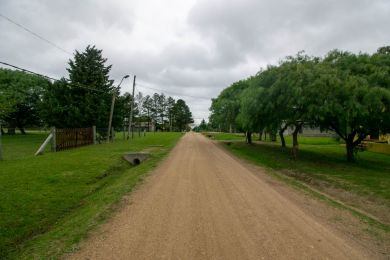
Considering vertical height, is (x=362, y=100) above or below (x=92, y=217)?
above

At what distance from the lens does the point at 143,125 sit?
372 ft

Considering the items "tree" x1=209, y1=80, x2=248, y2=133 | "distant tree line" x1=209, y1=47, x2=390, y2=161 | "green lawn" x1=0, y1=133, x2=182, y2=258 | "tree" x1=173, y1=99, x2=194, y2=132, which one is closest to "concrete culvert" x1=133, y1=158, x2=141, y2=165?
"green lawn" x1=0, y1=133, x2=182, y2=258

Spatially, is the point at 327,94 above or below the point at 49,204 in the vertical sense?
above

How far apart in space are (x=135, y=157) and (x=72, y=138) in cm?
706

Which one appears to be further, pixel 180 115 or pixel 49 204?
pixel 180 115

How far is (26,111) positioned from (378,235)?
5169 cm

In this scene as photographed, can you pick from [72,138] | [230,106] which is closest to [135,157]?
[72,138]

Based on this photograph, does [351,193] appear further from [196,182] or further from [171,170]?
[171,170]

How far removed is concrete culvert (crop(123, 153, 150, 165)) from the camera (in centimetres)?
1742

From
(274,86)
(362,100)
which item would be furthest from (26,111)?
(362,100)

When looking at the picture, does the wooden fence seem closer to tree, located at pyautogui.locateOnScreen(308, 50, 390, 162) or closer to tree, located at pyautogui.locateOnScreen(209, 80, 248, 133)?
tree, located at pyautogui.locateOnScreen(209, 80, 248, 133)

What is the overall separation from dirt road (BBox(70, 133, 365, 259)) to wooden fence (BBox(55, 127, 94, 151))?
13.5m

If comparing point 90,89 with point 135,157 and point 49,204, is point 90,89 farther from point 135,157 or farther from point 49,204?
point 49,204

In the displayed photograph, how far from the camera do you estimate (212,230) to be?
5.18 m
